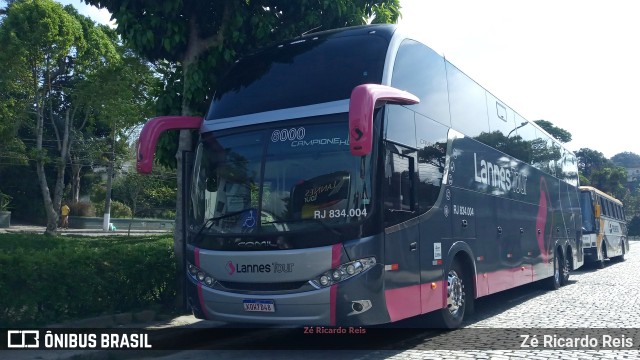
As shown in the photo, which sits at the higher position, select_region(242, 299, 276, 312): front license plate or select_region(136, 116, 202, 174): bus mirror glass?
select_region(136, 116, 202, 174): bus mirror glass

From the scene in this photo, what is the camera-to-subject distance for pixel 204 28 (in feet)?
38.1

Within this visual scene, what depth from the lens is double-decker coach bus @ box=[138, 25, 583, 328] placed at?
7.29 m

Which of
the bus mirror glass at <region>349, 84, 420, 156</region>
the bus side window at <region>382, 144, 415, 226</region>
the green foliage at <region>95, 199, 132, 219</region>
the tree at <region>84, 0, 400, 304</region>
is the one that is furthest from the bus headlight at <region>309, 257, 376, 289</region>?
the green foliage at <region>95, 199, 132, 219</region>

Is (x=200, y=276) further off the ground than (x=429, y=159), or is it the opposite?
(x=429, y=159)

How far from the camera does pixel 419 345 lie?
853 cm

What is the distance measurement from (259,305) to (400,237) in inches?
76.5

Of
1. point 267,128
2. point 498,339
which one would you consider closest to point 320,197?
point 267,128

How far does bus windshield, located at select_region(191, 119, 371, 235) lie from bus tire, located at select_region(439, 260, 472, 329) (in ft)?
8.98

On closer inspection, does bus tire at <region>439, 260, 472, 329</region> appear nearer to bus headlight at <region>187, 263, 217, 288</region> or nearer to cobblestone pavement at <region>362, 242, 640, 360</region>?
cobblestone pavement at <region>362, 242, 640, 360</region>

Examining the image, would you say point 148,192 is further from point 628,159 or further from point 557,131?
point 628,159

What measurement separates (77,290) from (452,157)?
5940 mm

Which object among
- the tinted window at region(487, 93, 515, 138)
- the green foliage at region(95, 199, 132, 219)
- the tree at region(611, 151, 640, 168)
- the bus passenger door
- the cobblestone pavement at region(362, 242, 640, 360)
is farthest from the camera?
the tree at region(611, 151, 640, 168)

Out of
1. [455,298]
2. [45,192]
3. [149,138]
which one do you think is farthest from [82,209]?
[455,298]

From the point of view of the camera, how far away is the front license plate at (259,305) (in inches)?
294
